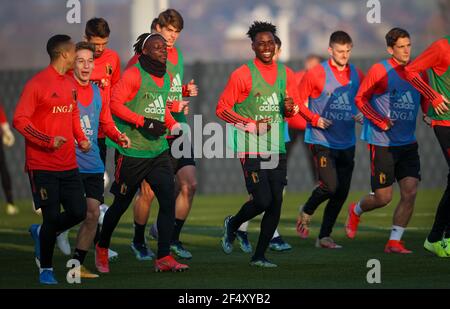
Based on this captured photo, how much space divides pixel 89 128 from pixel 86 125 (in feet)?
0.15

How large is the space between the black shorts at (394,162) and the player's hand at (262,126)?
189cm

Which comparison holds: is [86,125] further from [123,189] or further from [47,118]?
[47,118]

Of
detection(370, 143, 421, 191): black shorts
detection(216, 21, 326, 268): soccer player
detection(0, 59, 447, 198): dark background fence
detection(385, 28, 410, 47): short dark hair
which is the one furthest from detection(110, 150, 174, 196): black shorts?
detection(0, 59, 447, 198): dark background fence

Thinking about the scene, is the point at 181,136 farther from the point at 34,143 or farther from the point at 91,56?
the point at 34,143

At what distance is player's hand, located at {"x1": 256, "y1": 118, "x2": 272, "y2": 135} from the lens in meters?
12.9

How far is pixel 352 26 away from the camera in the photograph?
140875 mm

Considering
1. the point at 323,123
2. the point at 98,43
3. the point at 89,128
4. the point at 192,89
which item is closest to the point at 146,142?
the point at 89,128

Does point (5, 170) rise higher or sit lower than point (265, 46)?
lower

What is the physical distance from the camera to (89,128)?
42.1ft

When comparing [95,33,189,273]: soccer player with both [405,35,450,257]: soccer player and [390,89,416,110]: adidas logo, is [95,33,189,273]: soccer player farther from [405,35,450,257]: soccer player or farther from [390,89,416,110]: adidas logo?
[390,89,416,110]: adidas logo

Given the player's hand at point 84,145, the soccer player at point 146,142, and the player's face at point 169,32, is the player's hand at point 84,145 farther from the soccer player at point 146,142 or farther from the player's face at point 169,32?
the player's face at point 169,32
